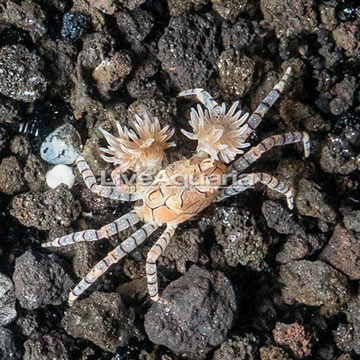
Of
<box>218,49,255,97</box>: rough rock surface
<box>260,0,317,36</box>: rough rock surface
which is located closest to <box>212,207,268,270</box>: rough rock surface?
<box>218,49,255,97</box>: rough rock surface

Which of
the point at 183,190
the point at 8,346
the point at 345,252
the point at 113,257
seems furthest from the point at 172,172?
the point at 8,346

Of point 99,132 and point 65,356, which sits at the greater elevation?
point 99,132

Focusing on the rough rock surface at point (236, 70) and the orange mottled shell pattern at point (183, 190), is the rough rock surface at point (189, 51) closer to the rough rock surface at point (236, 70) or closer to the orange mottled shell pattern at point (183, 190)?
the rough rock surface at point (236, 70)

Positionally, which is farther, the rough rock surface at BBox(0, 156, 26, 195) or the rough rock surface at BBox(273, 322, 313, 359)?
the rough rock surface at BBox(0, 156, 26, 195)

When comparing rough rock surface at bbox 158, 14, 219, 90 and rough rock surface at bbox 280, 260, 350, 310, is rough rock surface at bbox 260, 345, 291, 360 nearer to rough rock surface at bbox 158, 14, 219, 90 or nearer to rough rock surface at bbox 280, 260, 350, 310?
rough rock surface at bbox 280, 260, 350, 310

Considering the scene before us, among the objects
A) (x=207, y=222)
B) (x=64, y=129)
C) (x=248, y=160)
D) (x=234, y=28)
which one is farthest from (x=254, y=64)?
(x=64, y=129)

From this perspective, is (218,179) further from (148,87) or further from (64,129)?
(64,129)

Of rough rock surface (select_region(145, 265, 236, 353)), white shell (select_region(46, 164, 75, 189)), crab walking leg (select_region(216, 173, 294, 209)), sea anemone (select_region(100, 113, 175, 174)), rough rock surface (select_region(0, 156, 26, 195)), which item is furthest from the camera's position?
white shell (select_region(46, 164, 75, 189))

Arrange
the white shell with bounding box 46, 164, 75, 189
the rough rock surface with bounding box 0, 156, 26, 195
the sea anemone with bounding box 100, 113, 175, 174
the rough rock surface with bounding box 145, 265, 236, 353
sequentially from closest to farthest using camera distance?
the rough rock surface with bounding box 145, 265, 236, 353, the sea anemone with bounding box 100, 113, 175, 174, the rough rock surface with bounding box 0, 156, 26, 195, the white shell with bounding box 46, 164, 75, 189
